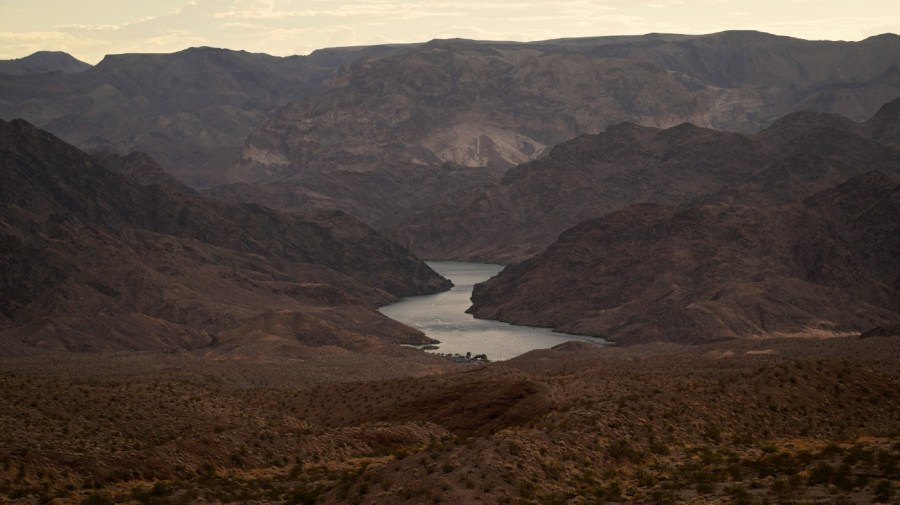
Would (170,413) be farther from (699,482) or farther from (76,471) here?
(699,482)

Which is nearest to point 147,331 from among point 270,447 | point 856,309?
point 856,309

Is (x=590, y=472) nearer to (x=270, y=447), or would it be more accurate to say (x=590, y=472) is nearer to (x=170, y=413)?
(x=270, y=447)

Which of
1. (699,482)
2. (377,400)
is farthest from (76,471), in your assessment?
(377,400)

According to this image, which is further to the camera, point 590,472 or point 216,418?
point 216,418

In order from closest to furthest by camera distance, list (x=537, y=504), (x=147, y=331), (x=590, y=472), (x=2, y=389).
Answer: (x=537, y=504), (x=590, y=472), (x=2, y=389), (x=147, y=331)

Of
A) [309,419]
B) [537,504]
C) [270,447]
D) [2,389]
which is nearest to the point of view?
[537,504]

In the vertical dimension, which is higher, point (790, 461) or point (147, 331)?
point (790, 461)
